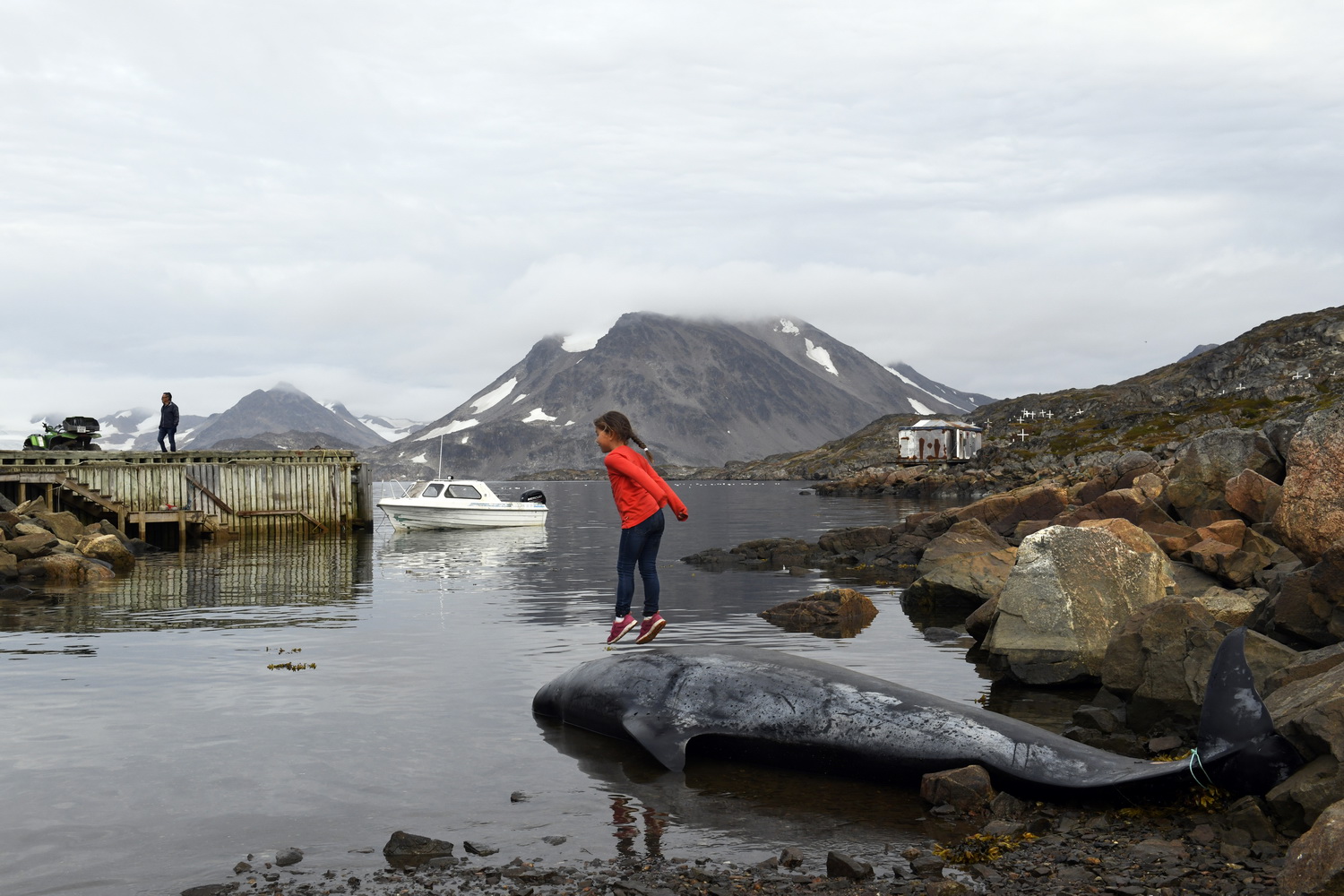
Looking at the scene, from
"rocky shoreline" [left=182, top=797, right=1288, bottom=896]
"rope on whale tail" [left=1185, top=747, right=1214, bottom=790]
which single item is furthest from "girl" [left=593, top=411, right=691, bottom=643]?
"rope on whale tail" [left=1185, top=747, right=1214, bottom=790]

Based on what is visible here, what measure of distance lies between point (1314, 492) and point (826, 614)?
9.00 metres

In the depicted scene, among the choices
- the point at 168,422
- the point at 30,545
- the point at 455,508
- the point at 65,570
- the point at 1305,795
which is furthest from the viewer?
the point at 455,508

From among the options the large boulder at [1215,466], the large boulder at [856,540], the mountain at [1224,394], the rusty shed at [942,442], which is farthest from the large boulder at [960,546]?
the rusty shed at [942,442]

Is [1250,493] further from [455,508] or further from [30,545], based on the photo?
[455,508]

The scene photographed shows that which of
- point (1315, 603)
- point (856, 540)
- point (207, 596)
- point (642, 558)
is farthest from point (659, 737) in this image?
point (856, 540)

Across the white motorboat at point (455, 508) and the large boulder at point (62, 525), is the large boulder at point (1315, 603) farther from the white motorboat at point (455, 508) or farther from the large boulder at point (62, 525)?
the white motorboat at point (455, 508)

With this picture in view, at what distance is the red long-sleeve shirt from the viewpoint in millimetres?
14055

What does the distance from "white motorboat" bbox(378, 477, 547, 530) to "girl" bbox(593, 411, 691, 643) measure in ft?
141

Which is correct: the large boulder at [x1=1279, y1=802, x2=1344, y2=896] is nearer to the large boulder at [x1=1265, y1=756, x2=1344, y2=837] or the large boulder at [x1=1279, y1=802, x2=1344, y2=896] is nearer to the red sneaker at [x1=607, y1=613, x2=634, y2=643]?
the large boulder at [x1=1265, y1=756, x2=1344, y2=837]

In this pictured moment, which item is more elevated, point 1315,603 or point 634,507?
point 634,507

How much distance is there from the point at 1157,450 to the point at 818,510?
134ft

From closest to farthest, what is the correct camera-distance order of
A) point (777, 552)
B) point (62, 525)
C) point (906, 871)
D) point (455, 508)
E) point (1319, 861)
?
point (1319, 861), point (906, 871), point (62, 525), point (777, 552), point (455, 508)

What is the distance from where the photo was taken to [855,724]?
31.9ft

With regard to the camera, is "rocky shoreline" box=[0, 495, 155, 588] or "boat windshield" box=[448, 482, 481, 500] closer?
"rocky shoreline" box=[0, 495, 155, 588]
